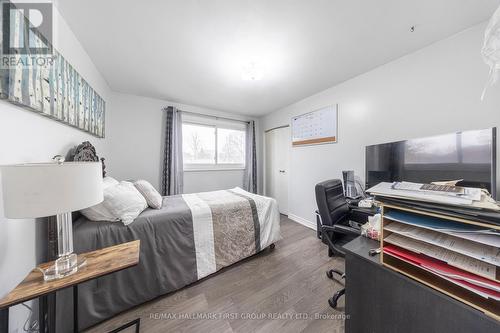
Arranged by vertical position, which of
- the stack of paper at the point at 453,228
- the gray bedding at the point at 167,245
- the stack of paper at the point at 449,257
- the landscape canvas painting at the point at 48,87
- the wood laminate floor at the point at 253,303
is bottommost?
the wood laminate floor at the point at 253,303

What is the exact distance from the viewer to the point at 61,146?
1.35 m

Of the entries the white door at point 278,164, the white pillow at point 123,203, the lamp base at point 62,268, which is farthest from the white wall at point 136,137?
the lamp base at point 62,268

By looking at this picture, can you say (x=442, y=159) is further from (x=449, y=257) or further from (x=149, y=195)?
(x=149, y=195)

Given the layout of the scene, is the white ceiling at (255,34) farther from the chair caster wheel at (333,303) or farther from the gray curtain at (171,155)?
the chair caster wheel at (333,303)

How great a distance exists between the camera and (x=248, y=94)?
2.89 meters

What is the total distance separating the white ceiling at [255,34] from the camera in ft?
4.17

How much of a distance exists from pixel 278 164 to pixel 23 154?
12.3 feet

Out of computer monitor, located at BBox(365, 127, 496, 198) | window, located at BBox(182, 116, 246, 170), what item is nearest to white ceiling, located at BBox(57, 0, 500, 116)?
computer monitor, located at BBox(365, 127, 496, 198)

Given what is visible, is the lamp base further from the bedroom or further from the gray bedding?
the gray bedding

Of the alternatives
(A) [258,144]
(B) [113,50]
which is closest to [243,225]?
(B) [113,50]

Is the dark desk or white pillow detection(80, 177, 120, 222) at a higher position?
white pillow detection(80, 177, 120, 222)

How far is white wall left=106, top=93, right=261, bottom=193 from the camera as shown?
2.75 m

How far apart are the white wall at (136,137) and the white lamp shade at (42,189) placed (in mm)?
2346

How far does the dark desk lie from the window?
124 inches
